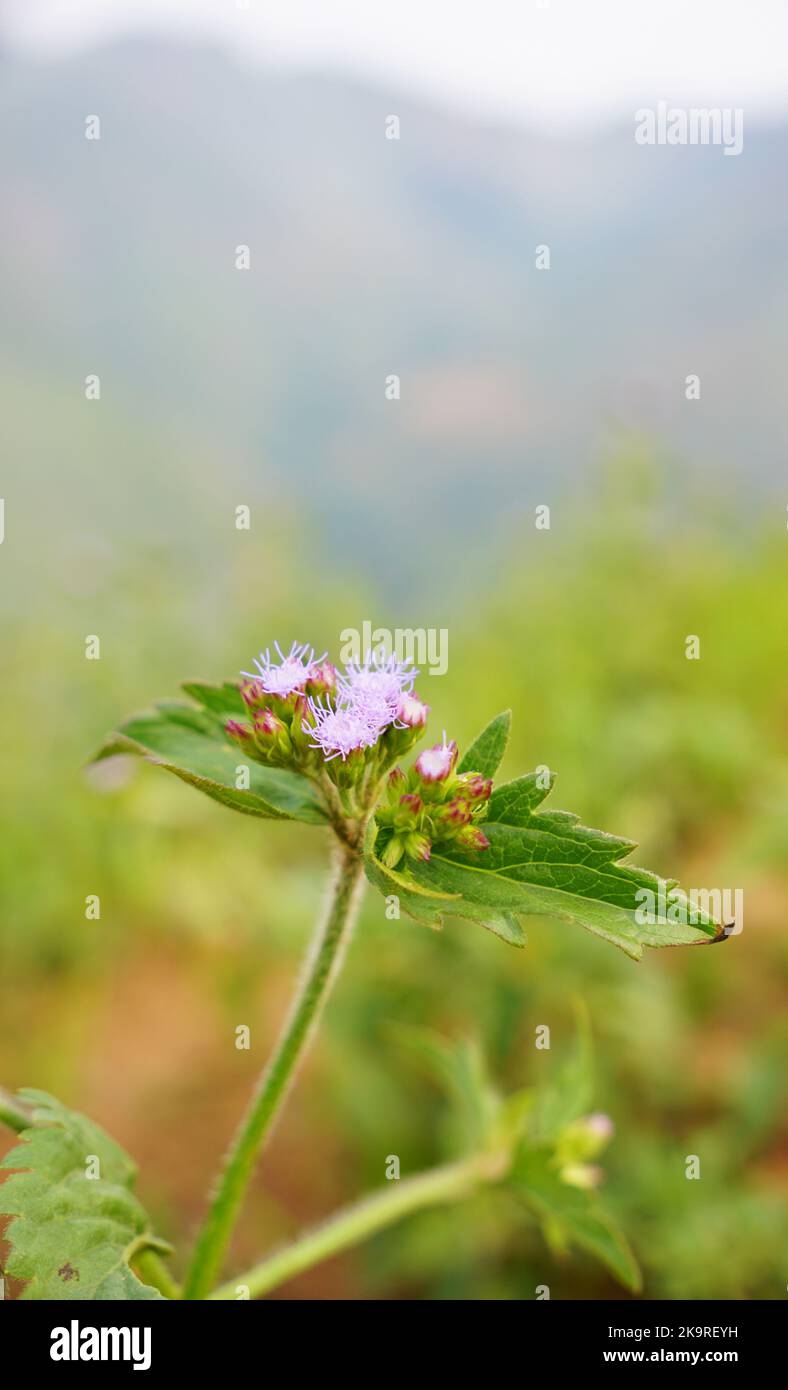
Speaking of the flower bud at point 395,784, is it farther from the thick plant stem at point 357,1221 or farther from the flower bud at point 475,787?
the thick plant stem at point 357,1221

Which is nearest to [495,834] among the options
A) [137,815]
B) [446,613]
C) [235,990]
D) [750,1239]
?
[750,1239]

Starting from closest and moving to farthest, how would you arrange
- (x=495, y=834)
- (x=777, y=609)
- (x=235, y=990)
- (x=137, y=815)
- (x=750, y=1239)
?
(x=495, y=834) < (x=750, y=1239) < (x=235, y=990) < (x=137, y=815) < (x=777, y=609)

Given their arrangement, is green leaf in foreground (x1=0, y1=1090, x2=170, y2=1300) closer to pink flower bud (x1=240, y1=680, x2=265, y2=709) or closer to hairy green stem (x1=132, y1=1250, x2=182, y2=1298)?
hairy green stem (x1=132, y1=1250, x2=182, y2=1298)

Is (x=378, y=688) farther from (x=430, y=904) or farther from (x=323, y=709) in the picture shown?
(x=430, y=904)

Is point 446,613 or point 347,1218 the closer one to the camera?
point 347,1218

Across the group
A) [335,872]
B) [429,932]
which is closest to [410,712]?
[335,872]

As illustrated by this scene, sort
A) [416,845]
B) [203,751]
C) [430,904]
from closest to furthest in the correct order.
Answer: [430,904], [416,845], [203,751]

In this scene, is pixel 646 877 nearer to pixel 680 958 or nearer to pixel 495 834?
pixel 495 834
